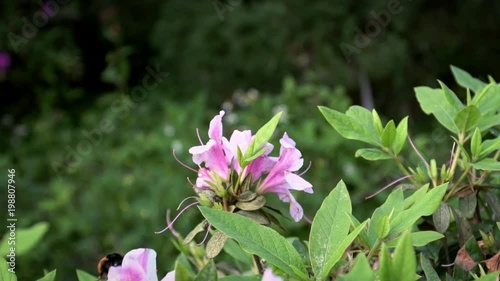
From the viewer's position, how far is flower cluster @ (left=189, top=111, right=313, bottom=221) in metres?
0.82

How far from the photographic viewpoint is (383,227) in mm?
721

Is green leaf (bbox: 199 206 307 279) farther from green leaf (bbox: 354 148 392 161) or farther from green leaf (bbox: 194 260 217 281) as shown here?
green leaf (bbox: 354 148 392 161)

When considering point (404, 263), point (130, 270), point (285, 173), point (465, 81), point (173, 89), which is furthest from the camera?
point (173, 89)

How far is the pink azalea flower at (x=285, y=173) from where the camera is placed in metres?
0.83

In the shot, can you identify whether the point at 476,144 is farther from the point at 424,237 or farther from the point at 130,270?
the point at 130,270

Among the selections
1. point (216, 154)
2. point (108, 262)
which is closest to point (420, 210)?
point (216, 154)

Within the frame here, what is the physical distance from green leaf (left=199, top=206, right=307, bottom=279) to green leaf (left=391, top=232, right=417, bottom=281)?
0.43ft

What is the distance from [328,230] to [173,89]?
4417 mm

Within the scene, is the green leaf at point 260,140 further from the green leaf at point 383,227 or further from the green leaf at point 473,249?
the green leaf at point 473,249

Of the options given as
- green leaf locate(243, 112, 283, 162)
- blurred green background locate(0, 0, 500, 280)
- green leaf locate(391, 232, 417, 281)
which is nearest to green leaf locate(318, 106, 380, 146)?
green leaf locate(243, 112, 283, 162)

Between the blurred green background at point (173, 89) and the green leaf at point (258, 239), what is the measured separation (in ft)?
6.47

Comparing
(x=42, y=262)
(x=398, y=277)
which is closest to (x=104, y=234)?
(x=42, y=262)

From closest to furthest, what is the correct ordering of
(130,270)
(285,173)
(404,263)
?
(404,263) → (130,270) → (285,173)

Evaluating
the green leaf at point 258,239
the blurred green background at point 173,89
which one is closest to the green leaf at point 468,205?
the green leaf at point 258,239
